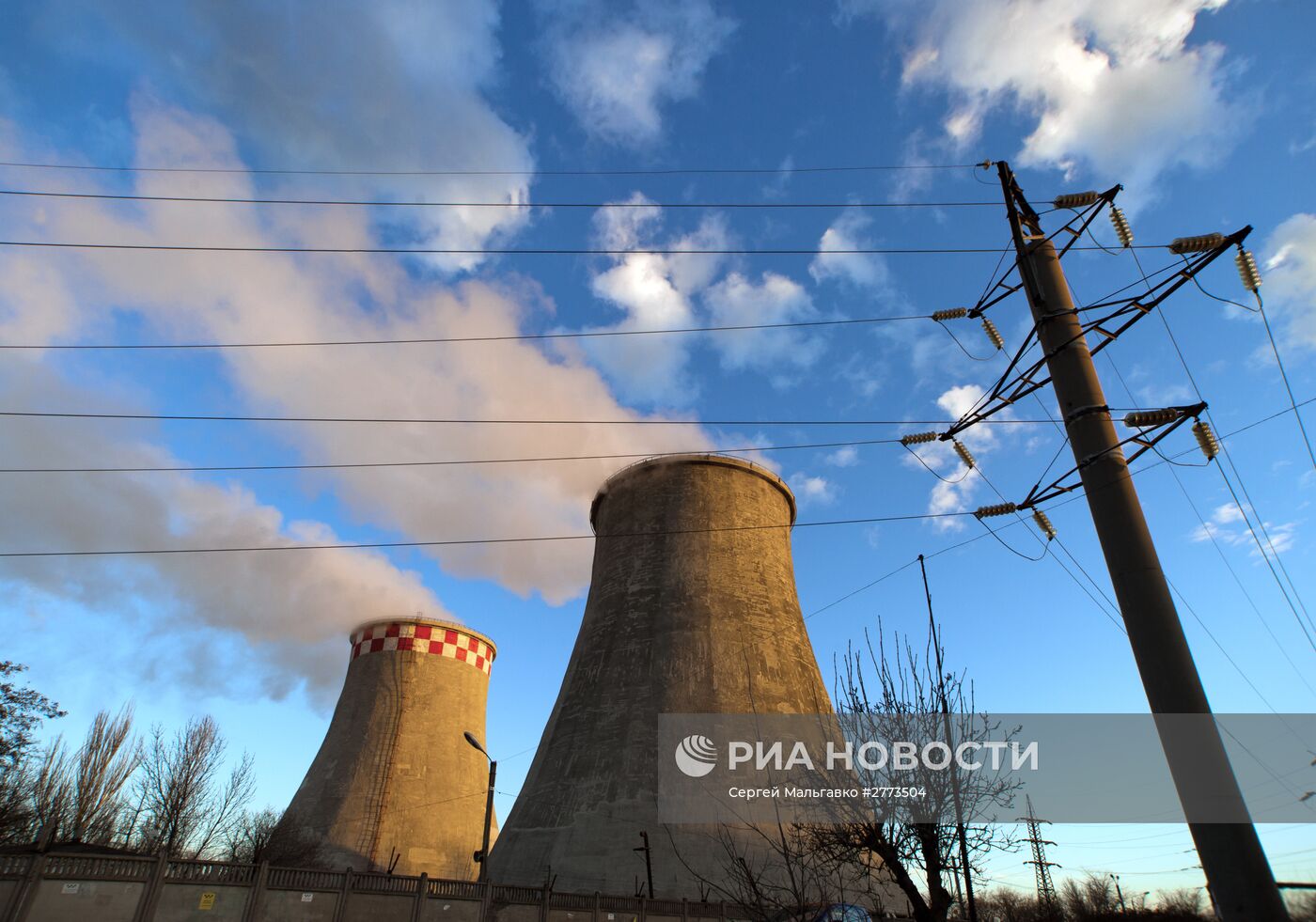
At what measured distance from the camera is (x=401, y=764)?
79.0ft

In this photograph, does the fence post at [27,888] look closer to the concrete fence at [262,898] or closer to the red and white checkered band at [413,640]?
the concrete fence at [262,898]

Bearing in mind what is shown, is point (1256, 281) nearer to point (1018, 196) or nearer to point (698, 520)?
point (1018, 196)

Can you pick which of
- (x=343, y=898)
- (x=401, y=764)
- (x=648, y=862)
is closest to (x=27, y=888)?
(x=343, y=898)

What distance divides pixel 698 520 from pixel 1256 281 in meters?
13.6

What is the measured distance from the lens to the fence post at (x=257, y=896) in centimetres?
929

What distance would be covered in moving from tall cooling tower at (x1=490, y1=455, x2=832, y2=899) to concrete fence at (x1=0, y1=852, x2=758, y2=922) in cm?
164

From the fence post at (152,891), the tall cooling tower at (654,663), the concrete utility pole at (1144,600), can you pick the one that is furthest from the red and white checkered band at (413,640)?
the concrete utility pole at (1144,600)

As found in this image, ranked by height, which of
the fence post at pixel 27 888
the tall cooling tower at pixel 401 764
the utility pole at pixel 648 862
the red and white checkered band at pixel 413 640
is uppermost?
the red and white checkered band at pixel 413 640

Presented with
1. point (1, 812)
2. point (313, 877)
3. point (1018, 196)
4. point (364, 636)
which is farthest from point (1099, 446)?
point (364, 636)

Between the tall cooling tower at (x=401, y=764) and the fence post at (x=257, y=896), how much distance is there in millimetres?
14121

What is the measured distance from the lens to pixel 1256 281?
16.1 ft

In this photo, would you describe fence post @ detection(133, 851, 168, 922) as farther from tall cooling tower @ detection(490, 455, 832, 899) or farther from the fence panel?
tall cooling tower @ detection(490, 455, 832, 899)

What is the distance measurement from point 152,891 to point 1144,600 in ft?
36.1

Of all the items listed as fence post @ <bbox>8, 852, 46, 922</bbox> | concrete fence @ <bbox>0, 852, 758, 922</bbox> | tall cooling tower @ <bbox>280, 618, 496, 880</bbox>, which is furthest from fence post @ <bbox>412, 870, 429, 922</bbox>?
tall cooling tower @ <bbox>280, 618, 496, 880</bbox>
